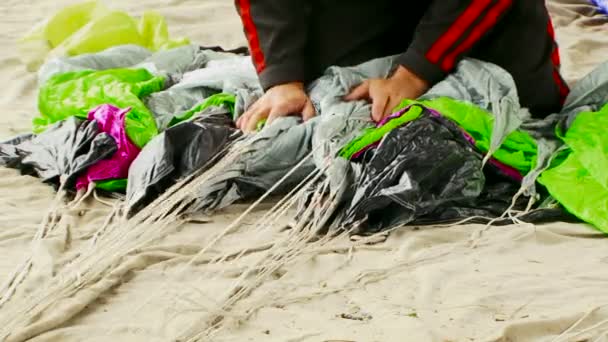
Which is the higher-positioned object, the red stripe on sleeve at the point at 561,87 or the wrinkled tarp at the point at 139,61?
the wrinkled tarp at the point at 139,61

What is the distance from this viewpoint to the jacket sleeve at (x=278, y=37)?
1.31 m

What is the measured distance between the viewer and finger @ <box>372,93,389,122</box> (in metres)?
1.22

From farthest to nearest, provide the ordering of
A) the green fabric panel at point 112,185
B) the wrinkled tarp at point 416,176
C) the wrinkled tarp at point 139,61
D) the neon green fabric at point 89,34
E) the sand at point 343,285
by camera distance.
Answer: the neon green fabric at point 89,34 < the wrinkled tarp at point 139,61 < the green fabric panel at point 112,185 < the wrinkled tarp at point 416,176 < the sand at point 343,285

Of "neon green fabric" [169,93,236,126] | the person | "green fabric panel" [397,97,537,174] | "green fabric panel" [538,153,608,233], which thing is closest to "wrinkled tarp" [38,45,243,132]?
"neon green fabric" [169,93,236,126]

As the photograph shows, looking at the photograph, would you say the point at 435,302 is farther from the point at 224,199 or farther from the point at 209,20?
the point at 209,20

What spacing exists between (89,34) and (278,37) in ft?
1.76

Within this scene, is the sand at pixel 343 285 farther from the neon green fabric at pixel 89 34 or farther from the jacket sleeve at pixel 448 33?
the neon green fabric at pixel 89 34

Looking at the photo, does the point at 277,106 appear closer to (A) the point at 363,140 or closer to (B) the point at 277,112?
(B) the point at 277,112

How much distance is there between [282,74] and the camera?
4.26 ft

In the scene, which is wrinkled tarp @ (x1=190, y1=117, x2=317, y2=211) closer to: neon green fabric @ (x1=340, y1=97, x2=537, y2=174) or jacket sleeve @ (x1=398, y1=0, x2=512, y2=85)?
neon green fabric @ (x1=340, y1=97, x2=537, y2=174)

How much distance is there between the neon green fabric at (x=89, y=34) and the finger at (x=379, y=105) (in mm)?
622

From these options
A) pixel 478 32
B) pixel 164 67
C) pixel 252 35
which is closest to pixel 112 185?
pixel 252 35

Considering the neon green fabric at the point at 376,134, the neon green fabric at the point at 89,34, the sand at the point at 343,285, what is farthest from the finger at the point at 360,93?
the neon green fabric at the point at 89,34

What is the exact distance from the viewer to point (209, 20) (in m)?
2.10
